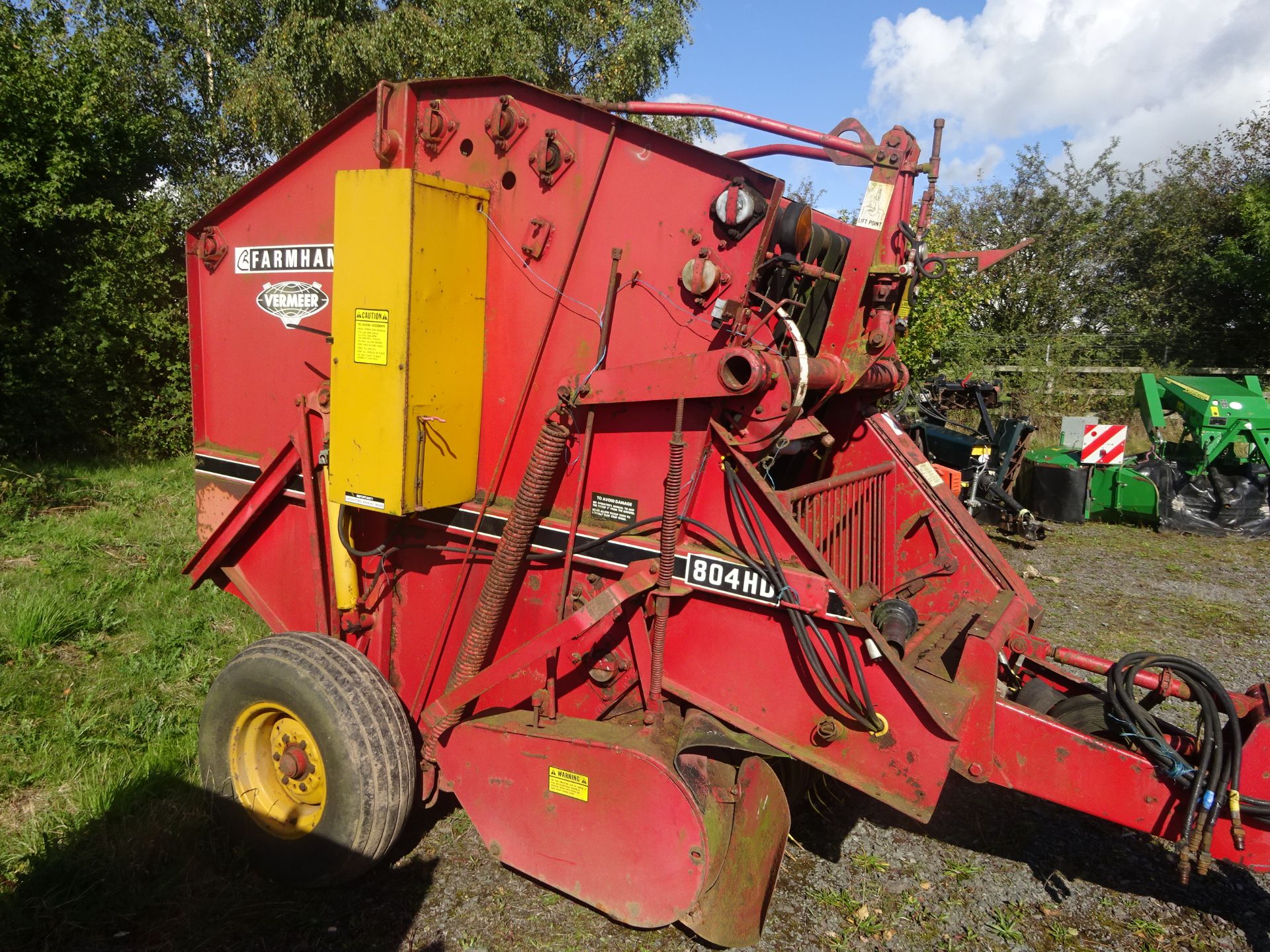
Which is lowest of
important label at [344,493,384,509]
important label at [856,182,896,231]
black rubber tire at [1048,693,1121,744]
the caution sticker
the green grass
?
the green grass

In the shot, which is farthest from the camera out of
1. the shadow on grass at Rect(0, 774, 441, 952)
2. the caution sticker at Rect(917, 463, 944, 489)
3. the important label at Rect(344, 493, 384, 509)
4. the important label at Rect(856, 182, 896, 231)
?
the caution sticker at Rect(917, 463, 944, 489)

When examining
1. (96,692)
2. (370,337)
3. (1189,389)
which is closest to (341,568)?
(370,337)

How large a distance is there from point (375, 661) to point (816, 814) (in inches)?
85.1

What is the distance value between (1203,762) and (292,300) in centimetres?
371

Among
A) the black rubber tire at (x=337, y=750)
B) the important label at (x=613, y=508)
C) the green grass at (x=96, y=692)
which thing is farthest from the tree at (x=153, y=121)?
the important label at (x=613, y=508)

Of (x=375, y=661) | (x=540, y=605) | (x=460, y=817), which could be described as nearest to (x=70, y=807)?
(x=375, y=661)

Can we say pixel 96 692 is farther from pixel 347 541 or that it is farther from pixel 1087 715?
pixel 1087 715

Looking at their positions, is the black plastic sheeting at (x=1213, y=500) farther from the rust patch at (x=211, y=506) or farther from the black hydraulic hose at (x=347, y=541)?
the rust patch at (x=211, y=506)

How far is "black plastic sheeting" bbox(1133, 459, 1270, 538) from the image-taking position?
901cm

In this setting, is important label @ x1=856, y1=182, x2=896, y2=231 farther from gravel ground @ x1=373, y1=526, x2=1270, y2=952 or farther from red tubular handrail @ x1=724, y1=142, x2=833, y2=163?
gravel ground @ x1=373, y1=526, x2=1270, y2=952

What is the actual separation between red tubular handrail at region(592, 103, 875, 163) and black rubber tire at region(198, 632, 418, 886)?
2251mm

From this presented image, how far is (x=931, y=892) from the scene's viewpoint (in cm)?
320

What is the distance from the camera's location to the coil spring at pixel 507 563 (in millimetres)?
2766

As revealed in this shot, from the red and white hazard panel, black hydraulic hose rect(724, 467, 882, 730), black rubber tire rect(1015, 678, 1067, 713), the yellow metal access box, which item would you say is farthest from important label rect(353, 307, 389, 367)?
the red and white hazard panel
